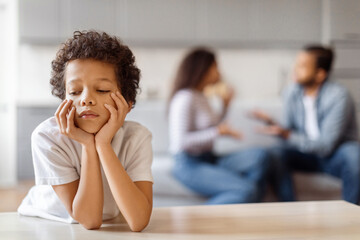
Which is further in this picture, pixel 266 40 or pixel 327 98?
pixel 266 40

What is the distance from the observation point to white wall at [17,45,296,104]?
4262 millimetres

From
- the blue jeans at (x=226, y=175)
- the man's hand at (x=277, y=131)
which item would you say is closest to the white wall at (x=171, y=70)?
the man's hand at (x=277, y=131)

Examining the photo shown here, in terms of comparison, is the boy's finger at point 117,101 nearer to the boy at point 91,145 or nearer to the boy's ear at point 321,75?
the boy at point 91,145

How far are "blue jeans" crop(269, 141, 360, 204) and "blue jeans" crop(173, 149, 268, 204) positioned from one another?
0.34 ft

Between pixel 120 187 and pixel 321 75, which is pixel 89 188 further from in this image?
pixel 321 75

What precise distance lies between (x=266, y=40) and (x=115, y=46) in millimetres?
3859

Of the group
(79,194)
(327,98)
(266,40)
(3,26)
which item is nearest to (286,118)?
(327,98)

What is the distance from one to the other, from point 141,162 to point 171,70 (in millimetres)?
3581

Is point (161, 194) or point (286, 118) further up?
point (286, 118)

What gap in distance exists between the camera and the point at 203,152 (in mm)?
2568

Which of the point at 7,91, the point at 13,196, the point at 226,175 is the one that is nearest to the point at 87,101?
the point at 226,175

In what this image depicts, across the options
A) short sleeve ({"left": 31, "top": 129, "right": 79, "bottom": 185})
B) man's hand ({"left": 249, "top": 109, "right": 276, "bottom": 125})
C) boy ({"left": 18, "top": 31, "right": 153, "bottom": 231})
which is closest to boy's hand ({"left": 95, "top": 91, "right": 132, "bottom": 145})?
boy ({"left": 18, "top": 31, "right": 153, "bottom": 231})

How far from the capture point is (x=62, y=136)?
94 centimetres

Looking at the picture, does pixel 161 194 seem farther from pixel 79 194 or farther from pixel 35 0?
pixel 35 0
